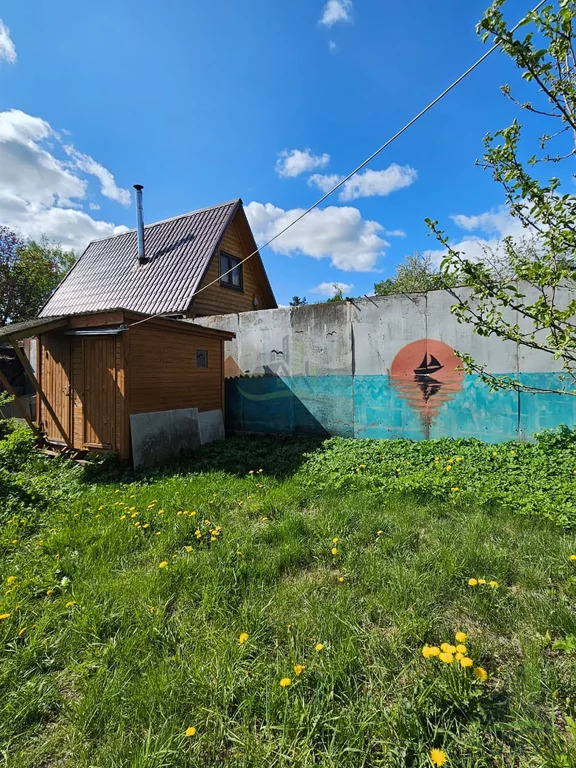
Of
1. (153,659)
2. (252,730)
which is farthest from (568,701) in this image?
(153,659)

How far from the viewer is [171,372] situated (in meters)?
6.69

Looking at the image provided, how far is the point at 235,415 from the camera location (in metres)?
8.53

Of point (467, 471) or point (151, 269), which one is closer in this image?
point (467, 471)

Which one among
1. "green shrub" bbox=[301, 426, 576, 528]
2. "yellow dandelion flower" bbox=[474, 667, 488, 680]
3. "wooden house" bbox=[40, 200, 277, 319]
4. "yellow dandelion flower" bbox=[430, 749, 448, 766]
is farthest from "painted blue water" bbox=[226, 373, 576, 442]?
"yellow dandelion flower" bbox=[430, 749, 448, 766]

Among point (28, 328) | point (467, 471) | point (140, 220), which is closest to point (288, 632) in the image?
point (467, 471)

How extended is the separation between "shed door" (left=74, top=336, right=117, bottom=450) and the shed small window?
20.3 ft

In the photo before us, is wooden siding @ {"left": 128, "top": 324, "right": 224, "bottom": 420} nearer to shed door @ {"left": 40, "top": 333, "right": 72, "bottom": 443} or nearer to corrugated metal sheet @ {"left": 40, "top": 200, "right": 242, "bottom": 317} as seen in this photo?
shed door @ {"left": 40, "top": 333, "right": 72, "bottom": 443}

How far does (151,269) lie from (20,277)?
1205cm

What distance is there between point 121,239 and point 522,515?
1568 centimetres

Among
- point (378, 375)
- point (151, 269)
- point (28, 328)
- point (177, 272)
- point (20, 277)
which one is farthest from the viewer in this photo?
point (20, 277)

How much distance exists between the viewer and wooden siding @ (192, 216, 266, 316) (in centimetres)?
1072

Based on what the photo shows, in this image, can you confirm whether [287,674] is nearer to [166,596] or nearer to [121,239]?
[166,596]

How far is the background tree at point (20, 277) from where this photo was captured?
18.2 meters

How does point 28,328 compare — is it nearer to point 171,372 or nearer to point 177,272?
point 171,372
